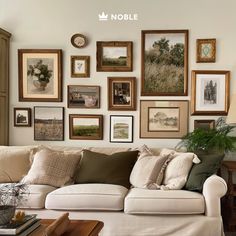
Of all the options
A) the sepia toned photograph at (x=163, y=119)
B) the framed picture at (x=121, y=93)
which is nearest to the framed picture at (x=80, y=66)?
the framed picture at (x=121, y=93)

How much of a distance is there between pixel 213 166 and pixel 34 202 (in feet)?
5.64

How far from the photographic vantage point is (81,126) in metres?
4.61

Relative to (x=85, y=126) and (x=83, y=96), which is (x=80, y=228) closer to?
(x=85, y=126)

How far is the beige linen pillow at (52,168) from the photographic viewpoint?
375 centimetres

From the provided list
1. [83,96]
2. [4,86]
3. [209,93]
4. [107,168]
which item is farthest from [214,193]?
[4,86]

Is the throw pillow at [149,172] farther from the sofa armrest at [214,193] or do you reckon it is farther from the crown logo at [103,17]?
the crown logo at [103,17]

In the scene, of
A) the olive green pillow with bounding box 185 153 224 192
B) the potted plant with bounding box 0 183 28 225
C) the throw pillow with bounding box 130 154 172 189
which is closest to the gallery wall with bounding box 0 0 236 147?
the throw pillow with bounding box 130 154 172 189

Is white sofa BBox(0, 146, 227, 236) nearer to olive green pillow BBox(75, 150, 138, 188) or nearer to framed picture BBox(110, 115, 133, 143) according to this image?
olive green pillow BBox(75, 150, 138, 188)

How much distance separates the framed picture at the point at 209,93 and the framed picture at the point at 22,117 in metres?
2.03

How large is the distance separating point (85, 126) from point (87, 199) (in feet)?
4.62

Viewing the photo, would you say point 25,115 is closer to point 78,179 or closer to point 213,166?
point 78,179

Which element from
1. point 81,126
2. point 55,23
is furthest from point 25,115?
point 55,23

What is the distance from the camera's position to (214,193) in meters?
3.24

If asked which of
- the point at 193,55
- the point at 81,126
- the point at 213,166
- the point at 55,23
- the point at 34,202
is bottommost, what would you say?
the point at 34,202
